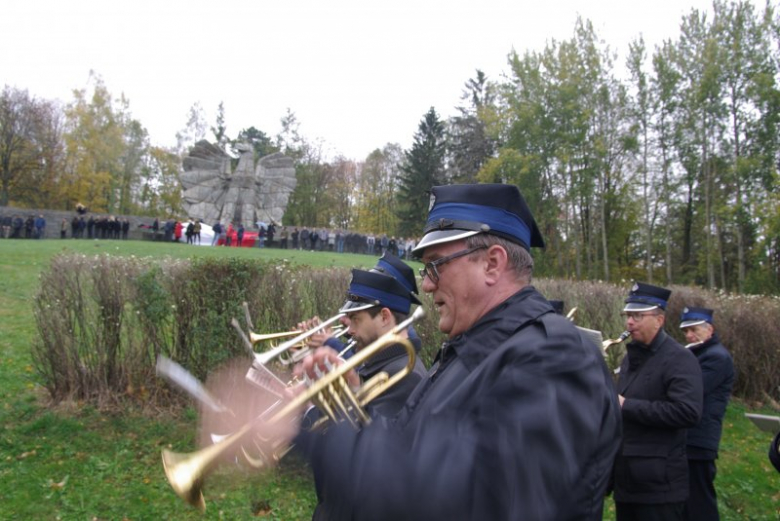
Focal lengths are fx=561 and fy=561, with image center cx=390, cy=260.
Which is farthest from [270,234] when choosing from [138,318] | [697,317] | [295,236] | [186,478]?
[186,478]

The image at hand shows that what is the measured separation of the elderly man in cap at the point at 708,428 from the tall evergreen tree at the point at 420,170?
41231 mm

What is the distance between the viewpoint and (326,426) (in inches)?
70.7

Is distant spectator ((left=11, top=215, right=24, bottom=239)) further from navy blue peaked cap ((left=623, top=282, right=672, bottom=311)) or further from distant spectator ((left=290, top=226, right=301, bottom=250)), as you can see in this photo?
navy blue peaked cap ((left=623, top=282, right=672, bottom=311))

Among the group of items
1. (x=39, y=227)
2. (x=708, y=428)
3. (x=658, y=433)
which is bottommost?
(x=708, y=428)

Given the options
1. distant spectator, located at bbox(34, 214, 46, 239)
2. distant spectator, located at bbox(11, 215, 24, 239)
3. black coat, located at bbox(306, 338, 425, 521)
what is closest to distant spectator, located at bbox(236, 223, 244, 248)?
distant spectator, located at bbox(34, 214, 46, 239)

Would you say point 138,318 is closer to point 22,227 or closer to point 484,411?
point 484,411

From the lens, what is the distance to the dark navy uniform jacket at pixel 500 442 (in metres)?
1.40

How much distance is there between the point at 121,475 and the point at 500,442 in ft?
19.1

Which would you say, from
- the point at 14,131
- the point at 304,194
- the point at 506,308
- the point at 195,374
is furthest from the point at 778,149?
the point at 14,131

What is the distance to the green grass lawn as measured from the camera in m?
5.44

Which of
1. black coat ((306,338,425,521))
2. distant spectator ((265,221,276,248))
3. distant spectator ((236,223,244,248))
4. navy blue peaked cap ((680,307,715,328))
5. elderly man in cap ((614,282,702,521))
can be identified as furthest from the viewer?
distant spectator ((265,221,276,248))

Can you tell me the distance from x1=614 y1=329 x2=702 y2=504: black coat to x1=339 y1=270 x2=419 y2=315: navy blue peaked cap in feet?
5.96

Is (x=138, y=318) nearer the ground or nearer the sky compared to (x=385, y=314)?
nearer the ground

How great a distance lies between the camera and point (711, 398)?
16.5 ft
